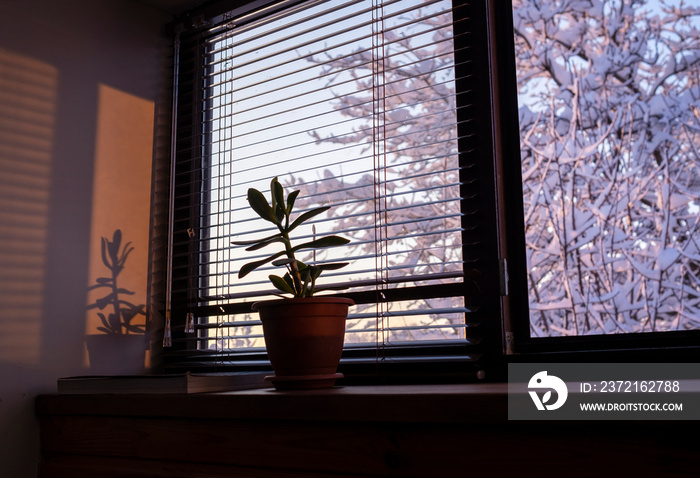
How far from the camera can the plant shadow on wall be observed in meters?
1.73

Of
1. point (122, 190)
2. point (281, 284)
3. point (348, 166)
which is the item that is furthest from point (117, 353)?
point (348, 166)

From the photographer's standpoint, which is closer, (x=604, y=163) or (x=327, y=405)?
(x=327, y=405)

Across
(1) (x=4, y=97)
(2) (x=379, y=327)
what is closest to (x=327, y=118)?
(2) (x=379, y=327)

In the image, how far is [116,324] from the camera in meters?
1.77

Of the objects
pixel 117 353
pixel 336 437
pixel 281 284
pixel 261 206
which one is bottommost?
pixel 336 437

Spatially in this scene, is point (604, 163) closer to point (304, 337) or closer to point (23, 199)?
point (304, 337)

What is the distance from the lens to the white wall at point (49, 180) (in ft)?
5.13

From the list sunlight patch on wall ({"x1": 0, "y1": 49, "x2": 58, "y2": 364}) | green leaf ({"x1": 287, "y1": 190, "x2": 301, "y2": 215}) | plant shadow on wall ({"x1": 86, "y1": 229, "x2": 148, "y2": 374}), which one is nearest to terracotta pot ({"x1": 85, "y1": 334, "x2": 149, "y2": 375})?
plant shadow on wall ({"x1": 86, "y1": 229, "x2": 148, "y2": 374})

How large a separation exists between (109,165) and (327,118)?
61cm

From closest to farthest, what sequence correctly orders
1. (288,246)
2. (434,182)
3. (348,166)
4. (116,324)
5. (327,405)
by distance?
(327,405) → (288,246) → (434,182) → (348,166) → (116,324)

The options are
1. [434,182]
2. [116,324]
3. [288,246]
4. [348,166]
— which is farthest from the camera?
[116,324]

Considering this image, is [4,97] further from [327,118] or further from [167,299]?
[327,118]

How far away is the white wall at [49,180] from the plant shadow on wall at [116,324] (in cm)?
4

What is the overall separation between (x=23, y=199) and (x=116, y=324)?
396 mm
